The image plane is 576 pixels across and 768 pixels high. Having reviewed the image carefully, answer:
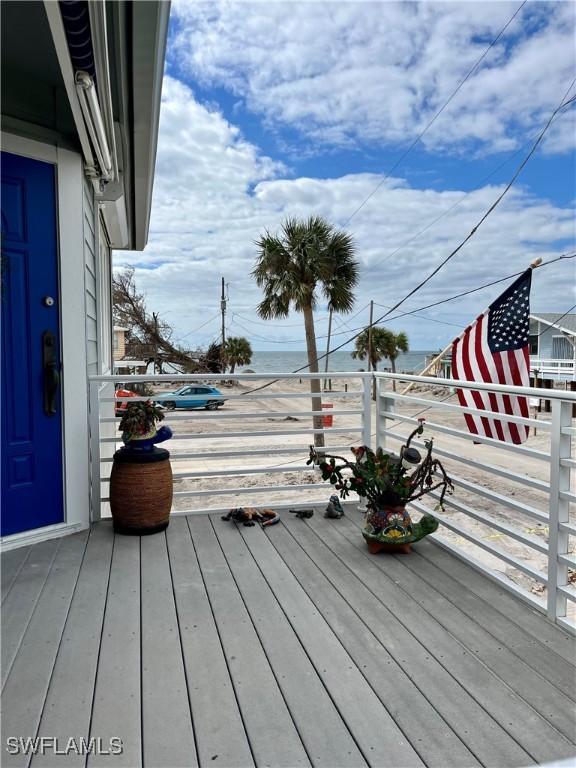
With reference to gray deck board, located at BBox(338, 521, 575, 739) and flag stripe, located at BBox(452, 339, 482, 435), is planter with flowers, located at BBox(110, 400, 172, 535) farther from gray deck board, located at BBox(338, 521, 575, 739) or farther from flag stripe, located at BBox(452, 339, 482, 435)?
flag stripe, located at BBox(452, 339, 482, 435)

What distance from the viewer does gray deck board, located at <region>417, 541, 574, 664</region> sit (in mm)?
1862

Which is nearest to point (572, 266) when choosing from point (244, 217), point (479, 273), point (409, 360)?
point (479, 273)

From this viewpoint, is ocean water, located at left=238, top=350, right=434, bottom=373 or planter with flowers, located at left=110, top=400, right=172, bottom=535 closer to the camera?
planter with flowers, located at left=110, top=400, right=172, bottom=535

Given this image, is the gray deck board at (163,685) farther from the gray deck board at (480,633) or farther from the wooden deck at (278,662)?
the gray deck board at (480,633)

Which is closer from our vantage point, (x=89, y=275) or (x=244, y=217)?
(x=89, y=275)

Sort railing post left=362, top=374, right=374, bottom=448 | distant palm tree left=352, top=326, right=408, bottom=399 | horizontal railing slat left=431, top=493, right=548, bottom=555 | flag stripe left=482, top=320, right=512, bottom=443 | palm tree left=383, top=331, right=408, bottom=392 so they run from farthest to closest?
palm tree left=383, top=331, right=408, bottom=392, distant palm tree left=352, top=326, right=408, bottom=399, railing post left=362, top=374, right=374, bottom=448, flag stripe left=482, top=320, right=512, bottom=443, horizontal railing slat left=431, top=493, right=548, bottom=555

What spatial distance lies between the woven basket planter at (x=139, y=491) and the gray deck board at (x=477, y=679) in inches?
44.8

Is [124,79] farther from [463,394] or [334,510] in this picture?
[334,510]

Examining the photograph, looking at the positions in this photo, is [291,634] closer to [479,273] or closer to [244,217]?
[244,217]

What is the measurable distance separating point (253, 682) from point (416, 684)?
0.51 m

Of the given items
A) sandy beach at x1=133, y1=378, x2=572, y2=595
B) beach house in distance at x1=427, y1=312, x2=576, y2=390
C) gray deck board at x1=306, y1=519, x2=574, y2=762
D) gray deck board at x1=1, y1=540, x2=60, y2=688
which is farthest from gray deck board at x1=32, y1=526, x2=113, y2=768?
beach house in distance at x1=427, y1=312, x2=576, y2=390

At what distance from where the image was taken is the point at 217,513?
3.37 meters

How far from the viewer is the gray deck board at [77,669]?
1380mm

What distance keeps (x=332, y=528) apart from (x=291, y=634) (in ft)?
4.02
